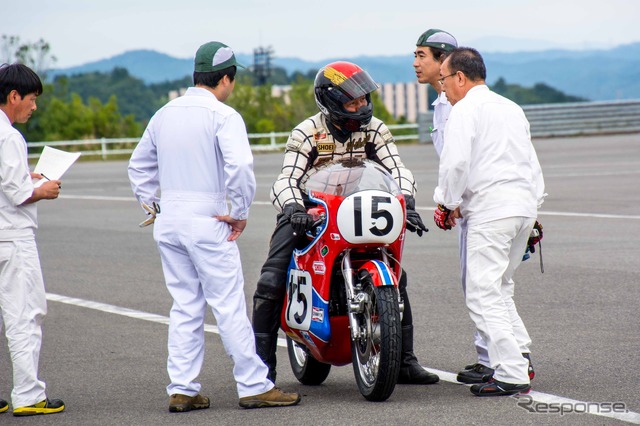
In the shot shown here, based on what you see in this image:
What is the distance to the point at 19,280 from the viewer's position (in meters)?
6.42

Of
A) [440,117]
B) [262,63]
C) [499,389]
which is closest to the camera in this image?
[499,389]

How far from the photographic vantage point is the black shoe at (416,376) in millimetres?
6852

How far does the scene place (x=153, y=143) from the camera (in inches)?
258

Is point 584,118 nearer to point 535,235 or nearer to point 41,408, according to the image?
point 535,235

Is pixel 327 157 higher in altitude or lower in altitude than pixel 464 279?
higher

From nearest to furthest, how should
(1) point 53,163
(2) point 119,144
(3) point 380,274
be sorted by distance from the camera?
(3) point 380,274
(1) point 53,163
(2) point 119,144

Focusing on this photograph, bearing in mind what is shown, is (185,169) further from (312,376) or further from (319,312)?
(312,376)

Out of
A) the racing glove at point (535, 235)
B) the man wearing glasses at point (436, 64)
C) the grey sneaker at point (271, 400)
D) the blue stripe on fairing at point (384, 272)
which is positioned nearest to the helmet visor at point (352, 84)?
the man wearing glasses at point (436, 64)

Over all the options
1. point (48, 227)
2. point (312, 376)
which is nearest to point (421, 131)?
point (48, 227)

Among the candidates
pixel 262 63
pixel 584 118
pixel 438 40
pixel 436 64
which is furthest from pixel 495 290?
pixel 262 63

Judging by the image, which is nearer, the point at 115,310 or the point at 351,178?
the point at 351,178

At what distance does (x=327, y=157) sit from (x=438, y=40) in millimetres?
1502

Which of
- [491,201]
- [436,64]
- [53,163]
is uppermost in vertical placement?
[436,64]

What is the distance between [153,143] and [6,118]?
0.86m
